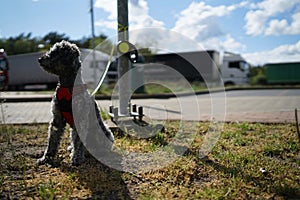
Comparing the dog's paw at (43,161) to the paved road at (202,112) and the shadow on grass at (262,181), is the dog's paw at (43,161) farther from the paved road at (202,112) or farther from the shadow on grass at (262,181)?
the shadow on grass at (262,181)

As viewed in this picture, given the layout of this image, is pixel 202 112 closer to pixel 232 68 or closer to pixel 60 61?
pixel 60 61

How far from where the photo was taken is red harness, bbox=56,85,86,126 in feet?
10.5

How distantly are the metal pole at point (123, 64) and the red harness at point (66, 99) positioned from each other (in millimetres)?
2111

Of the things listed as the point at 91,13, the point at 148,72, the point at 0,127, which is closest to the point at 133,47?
the point at 0,127

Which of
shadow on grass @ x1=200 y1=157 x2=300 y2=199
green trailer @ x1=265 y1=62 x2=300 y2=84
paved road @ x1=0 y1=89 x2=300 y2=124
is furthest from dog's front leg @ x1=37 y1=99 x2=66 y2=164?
green trailer @ x1=265 y1=62 x2=300 y2=84

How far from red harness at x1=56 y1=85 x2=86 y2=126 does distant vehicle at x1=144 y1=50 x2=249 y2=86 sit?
14.7 metres

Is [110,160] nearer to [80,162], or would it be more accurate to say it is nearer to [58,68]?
[80,162]

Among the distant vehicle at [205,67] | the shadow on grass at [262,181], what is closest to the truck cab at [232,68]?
the distant vehicle at [205,67]

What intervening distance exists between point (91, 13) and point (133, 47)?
11984mm

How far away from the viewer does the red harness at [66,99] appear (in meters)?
3.19

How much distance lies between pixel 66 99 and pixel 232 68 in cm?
2369

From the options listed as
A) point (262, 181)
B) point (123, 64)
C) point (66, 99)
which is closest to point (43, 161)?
point (66, 99)

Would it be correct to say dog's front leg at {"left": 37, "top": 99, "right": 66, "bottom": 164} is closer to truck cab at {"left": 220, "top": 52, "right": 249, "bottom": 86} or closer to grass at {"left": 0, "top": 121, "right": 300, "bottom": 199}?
grass at {"left": 0, "top": 121, "right": 300, "bottom": 199}

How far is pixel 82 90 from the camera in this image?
327 cm
